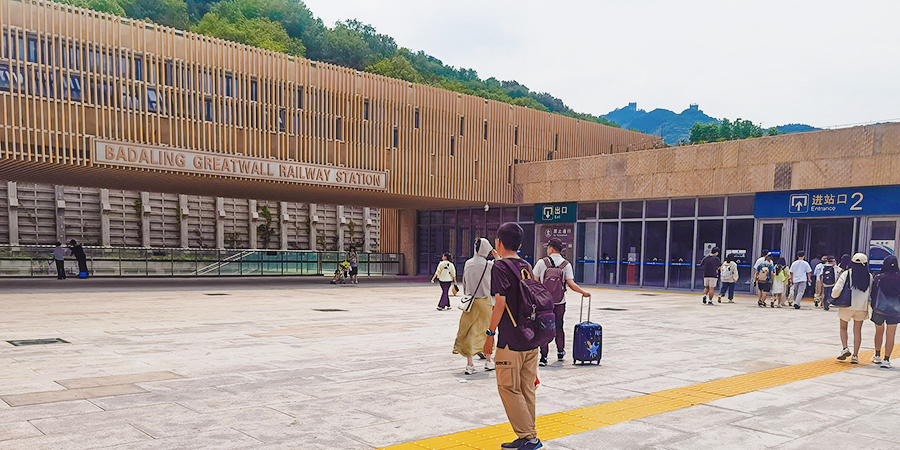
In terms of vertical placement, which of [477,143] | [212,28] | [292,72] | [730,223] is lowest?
[730,223]

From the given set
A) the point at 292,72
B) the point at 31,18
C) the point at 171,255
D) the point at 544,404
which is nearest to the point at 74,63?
the point at 31,18

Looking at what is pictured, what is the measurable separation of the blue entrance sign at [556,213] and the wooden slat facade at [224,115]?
175 cm

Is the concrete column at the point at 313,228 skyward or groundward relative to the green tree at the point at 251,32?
groundward

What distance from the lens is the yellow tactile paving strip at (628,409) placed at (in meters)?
4.61

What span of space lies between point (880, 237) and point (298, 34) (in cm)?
7107

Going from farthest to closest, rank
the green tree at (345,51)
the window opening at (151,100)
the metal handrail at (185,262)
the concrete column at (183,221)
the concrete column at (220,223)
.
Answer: the green tree at (345,51) < the concrete column at (220,223) < the concrete column at (183,221) < the metal handrail at (185,262) < the window opening at (151,100)

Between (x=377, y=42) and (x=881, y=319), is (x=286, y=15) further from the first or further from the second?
(x=881, y=319)

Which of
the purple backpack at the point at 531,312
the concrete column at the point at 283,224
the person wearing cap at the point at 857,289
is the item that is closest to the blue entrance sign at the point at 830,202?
the person wearing cap at the point at 857,289

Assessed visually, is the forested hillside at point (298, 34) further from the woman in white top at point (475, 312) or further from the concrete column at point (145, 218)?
the woman in white top at point (475, 312)

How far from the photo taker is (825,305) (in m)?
16.4

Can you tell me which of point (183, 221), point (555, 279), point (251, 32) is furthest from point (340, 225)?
point (555, 279)

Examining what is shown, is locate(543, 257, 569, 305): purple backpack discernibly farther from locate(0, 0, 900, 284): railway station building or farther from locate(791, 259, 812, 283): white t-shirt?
locate(0, 0, 900, 284): railway station building

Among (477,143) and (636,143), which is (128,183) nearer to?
(477,143)

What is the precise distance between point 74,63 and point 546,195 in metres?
17.8
